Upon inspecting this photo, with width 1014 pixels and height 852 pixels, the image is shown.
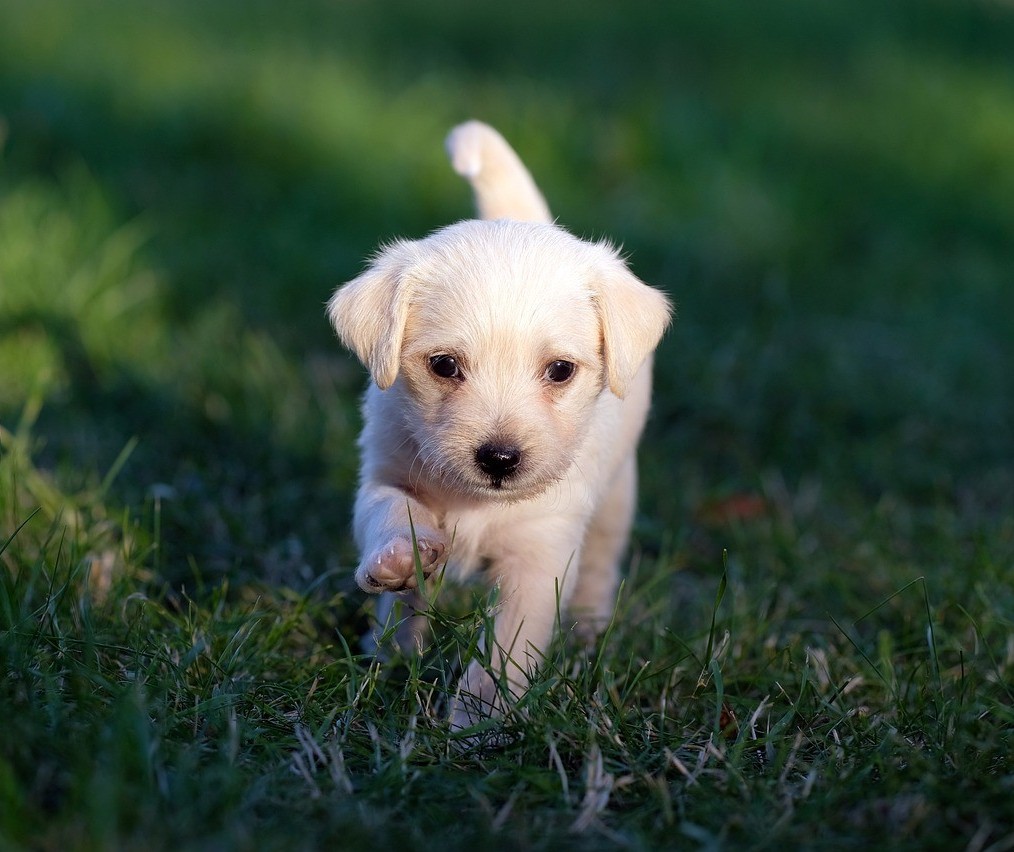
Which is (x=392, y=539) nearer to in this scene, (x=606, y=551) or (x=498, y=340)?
(x=498, y=340)

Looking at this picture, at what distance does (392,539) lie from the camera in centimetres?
262

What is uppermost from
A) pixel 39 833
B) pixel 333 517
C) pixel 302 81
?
pixel 302 81

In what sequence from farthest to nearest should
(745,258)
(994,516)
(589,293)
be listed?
(745,258), (994,516), (589,293)

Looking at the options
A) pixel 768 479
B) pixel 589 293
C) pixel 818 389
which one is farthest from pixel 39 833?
pixel 818 389

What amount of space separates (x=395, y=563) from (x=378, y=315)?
0.62m

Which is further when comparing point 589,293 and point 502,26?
point 502,26

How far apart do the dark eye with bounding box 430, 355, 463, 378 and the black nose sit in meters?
0.23

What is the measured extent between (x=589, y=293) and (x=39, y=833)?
5.55 ft

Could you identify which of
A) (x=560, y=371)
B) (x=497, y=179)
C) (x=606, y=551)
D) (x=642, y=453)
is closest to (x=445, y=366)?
(x=560, y=371)

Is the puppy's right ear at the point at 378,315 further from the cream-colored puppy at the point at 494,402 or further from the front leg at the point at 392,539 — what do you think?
the front leg at the point at 392,539

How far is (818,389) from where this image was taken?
5.01 m

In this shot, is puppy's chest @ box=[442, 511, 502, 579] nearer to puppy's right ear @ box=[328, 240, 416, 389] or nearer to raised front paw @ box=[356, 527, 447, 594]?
raised front paw @ box=[356, 527, 447, 594]

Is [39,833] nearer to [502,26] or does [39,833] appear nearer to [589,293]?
[589,293]

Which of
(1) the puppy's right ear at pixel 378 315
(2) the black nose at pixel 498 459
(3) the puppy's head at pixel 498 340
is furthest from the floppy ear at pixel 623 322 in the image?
(1) the puppy's right ear at pixel 378 315
